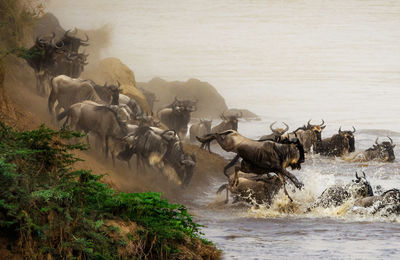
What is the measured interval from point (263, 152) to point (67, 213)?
20.9 feet

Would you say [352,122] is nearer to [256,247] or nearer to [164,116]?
[164,116]

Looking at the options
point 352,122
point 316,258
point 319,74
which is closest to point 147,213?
point 316,258

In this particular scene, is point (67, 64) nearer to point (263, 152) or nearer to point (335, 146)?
point (263, 152)

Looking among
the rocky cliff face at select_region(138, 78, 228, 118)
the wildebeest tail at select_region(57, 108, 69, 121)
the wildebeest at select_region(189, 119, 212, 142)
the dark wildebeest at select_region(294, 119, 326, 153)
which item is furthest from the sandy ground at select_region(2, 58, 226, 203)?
the rocky cliff face at select_region(138, 78, 228, 118)

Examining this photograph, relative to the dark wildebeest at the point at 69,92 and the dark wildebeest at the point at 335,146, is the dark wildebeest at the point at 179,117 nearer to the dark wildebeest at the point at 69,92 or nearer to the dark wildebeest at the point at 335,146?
the dark wildebeest at the point at 335,146

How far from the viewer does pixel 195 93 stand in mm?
40062

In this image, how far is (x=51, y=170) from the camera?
6.62 m

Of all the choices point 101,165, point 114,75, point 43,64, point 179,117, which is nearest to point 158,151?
point 101,165

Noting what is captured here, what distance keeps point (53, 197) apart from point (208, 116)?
108 feet

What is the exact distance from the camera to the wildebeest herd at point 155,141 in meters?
12.1

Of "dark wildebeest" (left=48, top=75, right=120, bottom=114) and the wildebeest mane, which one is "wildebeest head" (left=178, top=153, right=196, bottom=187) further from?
"dark wildebeest" (left=48, top=75, right=120, bottom=114)

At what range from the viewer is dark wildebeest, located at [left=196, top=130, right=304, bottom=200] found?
1208 cm

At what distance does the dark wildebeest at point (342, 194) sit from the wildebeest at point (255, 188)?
0.84 metres

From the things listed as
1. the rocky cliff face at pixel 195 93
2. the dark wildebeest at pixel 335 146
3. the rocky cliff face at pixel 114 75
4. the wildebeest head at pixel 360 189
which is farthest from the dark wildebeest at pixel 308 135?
the rocky cliff face at pixel 195 93
